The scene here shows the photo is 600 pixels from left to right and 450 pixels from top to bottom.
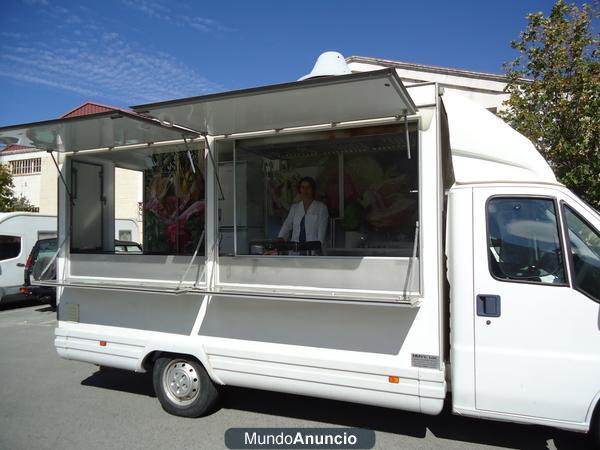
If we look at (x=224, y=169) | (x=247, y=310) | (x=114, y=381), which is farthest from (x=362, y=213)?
(x=114, y=381)

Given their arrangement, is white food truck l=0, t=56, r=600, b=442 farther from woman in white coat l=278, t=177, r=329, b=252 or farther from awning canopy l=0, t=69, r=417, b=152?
woman in white coat l=278, t=177, r=329, b=252

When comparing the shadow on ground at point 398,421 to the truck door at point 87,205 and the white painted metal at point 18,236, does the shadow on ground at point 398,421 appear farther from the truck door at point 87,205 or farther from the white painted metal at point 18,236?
the white painted metal at point 18,236

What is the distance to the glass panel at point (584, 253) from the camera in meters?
3.20

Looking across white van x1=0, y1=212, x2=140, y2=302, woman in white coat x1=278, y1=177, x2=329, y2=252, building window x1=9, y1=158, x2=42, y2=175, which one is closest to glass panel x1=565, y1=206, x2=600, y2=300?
woman in white coat x1=278, y1=177, x2=329, y2=252

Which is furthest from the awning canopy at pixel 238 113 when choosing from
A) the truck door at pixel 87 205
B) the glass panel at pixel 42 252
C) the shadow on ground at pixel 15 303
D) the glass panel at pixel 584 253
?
the shadow on ground at pixel 15 303

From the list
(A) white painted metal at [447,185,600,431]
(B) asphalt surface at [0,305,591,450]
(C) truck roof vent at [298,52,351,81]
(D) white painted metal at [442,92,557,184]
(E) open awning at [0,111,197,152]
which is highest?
(C) truck roof vent at [298,52,351,81]

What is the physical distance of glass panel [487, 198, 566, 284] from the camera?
10.9ft

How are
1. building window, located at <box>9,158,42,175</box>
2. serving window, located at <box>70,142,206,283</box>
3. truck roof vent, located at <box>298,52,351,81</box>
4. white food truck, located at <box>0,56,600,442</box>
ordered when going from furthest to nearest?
building window, located at <box>9,158,42,175</box>, truck roof vent, located at <box>298,52,351,81</box>, serving window, located at <box>70,142,206,283</box>, white food truck, located at <box>0,56,600,442</box>

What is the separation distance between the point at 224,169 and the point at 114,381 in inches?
114

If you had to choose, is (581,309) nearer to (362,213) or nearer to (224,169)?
(224,169)

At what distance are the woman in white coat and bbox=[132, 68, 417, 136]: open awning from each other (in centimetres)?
155

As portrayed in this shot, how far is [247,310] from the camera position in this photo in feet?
13.5

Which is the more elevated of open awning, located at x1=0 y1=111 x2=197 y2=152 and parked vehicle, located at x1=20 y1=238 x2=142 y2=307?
open awning, located at x1=0 y1=111 x2=197 y2=152

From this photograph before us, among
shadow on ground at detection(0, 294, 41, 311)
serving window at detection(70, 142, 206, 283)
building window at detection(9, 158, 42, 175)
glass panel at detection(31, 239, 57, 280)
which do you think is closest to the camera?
serving window at detection(70, 142, 206, 283)
